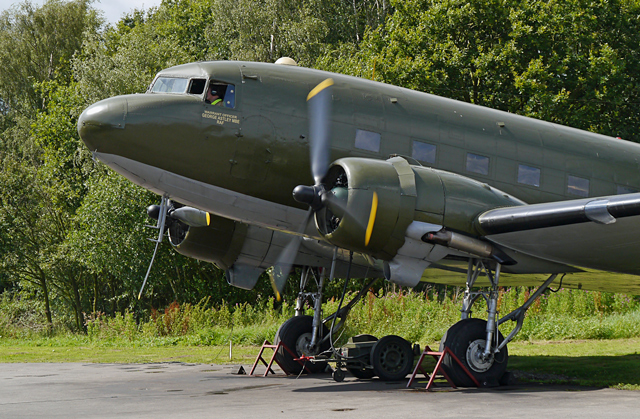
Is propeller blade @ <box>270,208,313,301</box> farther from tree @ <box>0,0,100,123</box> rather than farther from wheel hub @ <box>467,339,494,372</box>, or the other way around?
tree @ <box>0,0,100,123</box>

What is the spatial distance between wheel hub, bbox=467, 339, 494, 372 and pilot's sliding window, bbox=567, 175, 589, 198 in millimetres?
4093

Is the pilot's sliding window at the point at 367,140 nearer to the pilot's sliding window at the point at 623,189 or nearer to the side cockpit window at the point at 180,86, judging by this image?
the side cockpit window at the point at 180,86

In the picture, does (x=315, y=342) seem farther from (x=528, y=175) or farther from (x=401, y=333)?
(x=401, y=333)

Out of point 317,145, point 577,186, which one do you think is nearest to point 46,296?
point 317,145

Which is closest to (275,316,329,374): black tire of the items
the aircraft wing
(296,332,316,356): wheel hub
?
(296,332,316,356): wheel hub

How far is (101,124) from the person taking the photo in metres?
10.3

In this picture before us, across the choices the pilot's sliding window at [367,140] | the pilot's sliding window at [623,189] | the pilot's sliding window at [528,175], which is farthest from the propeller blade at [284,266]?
the pilot's sliding window at [623,189]

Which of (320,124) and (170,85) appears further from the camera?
(170,85)

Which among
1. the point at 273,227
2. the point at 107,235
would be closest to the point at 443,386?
the point at 273,227

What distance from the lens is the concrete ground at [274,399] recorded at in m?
7.75

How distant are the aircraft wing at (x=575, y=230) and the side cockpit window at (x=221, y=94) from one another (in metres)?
4.63

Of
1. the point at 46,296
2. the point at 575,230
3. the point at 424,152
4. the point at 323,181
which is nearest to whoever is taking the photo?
the point at 575,230

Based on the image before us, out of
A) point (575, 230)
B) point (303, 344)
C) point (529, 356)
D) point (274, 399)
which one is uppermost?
point (575, 230)

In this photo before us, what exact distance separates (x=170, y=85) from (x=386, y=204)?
4559 mm
